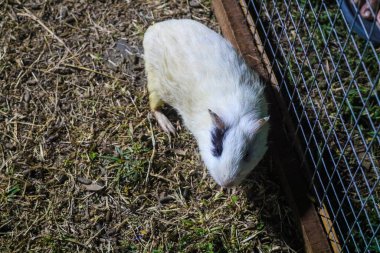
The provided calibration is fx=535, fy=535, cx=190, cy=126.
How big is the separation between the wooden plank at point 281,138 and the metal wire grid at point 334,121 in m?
0.08

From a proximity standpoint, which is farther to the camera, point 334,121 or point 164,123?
point 164,123

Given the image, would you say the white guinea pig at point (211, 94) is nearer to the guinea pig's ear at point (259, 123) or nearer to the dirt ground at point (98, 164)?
the guinea pig's ear at point (259, 123)

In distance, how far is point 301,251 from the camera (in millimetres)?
3891

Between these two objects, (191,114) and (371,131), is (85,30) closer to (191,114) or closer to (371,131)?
(191,114)

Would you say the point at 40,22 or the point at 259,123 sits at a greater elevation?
the point at 40,22

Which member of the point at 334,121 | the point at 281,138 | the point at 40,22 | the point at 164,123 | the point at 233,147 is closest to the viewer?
the point at 233,147

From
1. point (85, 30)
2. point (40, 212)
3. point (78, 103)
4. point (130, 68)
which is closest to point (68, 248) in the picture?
point (40, 212)

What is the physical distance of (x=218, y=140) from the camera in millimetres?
3510

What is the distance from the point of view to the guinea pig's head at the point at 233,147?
345 centimetres

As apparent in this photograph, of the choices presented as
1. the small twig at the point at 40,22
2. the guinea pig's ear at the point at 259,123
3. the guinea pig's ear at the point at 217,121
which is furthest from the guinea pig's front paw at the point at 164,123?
the small twig at the point at 40,22

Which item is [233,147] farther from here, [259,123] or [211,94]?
[211,94]

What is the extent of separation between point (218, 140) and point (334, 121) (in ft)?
2.57

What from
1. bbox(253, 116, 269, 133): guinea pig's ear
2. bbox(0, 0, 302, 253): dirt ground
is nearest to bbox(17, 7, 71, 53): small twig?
bbox(0, 0, 302, 253): dirt ground

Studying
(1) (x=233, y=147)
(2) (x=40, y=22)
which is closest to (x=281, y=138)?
(1) (x=233, y=147)
